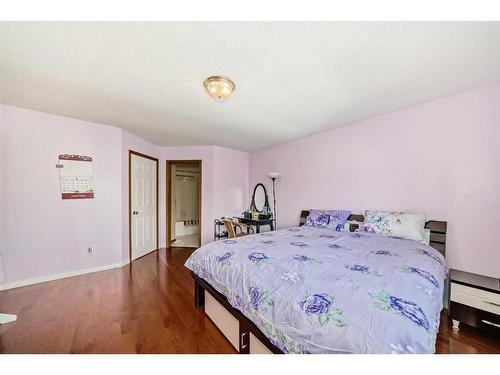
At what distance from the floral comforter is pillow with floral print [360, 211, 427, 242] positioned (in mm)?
180

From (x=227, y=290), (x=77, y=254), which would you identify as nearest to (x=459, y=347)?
(x=227, y=290)

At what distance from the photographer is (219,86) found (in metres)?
1.81

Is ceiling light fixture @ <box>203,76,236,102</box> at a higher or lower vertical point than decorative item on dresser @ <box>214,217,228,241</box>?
higher

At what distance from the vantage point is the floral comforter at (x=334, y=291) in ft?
2.72

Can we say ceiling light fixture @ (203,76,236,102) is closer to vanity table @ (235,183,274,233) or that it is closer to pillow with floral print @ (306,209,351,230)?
pillow with floral print @ (306,209,351,230)

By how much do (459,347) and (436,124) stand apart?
2097 millimetres

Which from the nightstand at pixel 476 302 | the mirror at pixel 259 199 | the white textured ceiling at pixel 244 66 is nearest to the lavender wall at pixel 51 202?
the white textured ceiling at pixel 244 66

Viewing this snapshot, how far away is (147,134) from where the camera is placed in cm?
352

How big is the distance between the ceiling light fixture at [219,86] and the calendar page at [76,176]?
2.35m

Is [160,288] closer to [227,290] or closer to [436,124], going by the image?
[227,290]

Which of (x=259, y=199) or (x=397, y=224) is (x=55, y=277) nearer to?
(x=259, y=199)

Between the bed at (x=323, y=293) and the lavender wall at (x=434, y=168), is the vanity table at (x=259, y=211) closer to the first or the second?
the lavender wall at (x=434, y=168)

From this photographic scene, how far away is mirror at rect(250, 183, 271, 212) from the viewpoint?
4416 millimetres

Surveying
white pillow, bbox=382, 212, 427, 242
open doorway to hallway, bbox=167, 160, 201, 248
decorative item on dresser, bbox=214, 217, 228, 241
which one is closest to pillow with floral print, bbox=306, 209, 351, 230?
white pillow, bbox=382, 212, 427, 242
